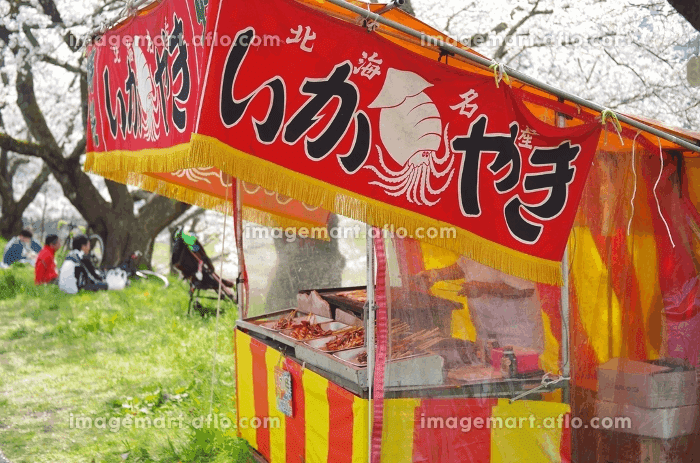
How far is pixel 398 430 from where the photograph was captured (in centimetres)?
367

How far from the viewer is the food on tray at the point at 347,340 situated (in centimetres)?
433

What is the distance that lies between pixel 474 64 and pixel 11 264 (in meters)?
18.6

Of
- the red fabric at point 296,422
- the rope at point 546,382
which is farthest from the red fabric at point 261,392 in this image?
the rope at point 546,382

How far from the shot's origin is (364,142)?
10.7ft

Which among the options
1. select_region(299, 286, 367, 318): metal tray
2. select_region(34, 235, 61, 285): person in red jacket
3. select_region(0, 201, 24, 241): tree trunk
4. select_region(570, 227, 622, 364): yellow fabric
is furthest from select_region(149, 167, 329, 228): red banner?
select_region(0, 201, 24, 241): tree trunk

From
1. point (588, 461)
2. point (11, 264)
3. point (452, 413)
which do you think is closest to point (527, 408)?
point (452, 413)

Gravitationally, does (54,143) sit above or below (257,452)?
above

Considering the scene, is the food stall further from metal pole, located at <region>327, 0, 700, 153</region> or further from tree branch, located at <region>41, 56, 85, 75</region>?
tree branch, located at <region>41, 56, 85, 75</region>

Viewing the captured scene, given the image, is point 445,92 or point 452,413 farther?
point 452,413

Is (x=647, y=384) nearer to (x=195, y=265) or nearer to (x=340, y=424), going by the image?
(x=340, y=424)

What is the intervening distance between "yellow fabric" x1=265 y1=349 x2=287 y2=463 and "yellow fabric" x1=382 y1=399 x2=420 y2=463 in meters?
1.27

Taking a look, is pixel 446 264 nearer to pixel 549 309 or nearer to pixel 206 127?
pixel 549 309

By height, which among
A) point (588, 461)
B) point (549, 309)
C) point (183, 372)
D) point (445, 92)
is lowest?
point (183, 372)

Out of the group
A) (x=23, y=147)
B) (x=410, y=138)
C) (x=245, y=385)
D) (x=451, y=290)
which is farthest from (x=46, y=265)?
(x=410, y=138)
